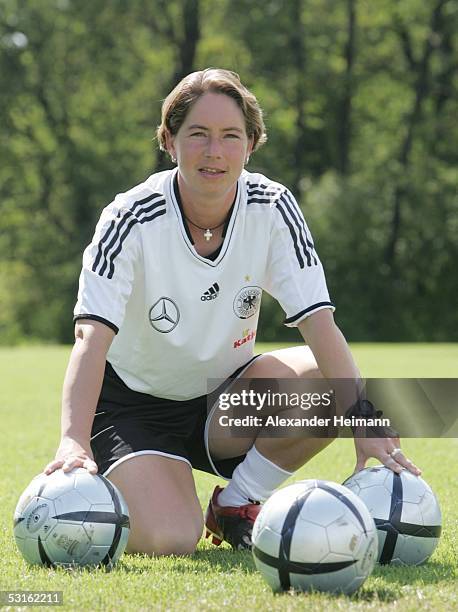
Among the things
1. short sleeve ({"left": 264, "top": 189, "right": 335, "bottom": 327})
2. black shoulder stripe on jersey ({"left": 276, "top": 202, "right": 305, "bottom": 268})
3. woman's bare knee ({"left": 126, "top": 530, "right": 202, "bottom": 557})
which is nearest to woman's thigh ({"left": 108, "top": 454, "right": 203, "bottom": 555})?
woman's bare knee ({"left": 126, "top": 530, "right": 202, "bottom": 557})

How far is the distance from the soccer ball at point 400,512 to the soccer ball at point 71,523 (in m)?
0.95

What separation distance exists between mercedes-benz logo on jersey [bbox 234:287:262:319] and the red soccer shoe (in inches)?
33.2

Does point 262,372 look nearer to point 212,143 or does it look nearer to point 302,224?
point 302,224

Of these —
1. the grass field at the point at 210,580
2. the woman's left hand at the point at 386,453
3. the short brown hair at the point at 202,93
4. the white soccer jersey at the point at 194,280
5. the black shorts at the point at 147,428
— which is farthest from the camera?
the black shorts at the point at 147,428

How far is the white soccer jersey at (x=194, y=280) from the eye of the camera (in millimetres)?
4453

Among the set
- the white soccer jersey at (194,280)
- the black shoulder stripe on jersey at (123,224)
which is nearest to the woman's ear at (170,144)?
the white soccer jersey at (194,280)

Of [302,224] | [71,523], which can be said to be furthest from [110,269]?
[71,523]

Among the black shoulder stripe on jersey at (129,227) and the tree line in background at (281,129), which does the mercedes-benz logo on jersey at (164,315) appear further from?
the tree line in background at (281,129)

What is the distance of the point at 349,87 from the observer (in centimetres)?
3144

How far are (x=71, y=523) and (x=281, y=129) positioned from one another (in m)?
30.2

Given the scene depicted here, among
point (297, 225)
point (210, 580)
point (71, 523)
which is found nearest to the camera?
point (210, 580)

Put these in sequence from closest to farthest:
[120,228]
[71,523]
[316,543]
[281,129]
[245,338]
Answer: [316,543] → [71,523] → [120,228] → [245,338] → [281,129]

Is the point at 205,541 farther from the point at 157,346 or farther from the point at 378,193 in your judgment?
the point at 378,193

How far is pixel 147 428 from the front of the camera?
15.4 ft
